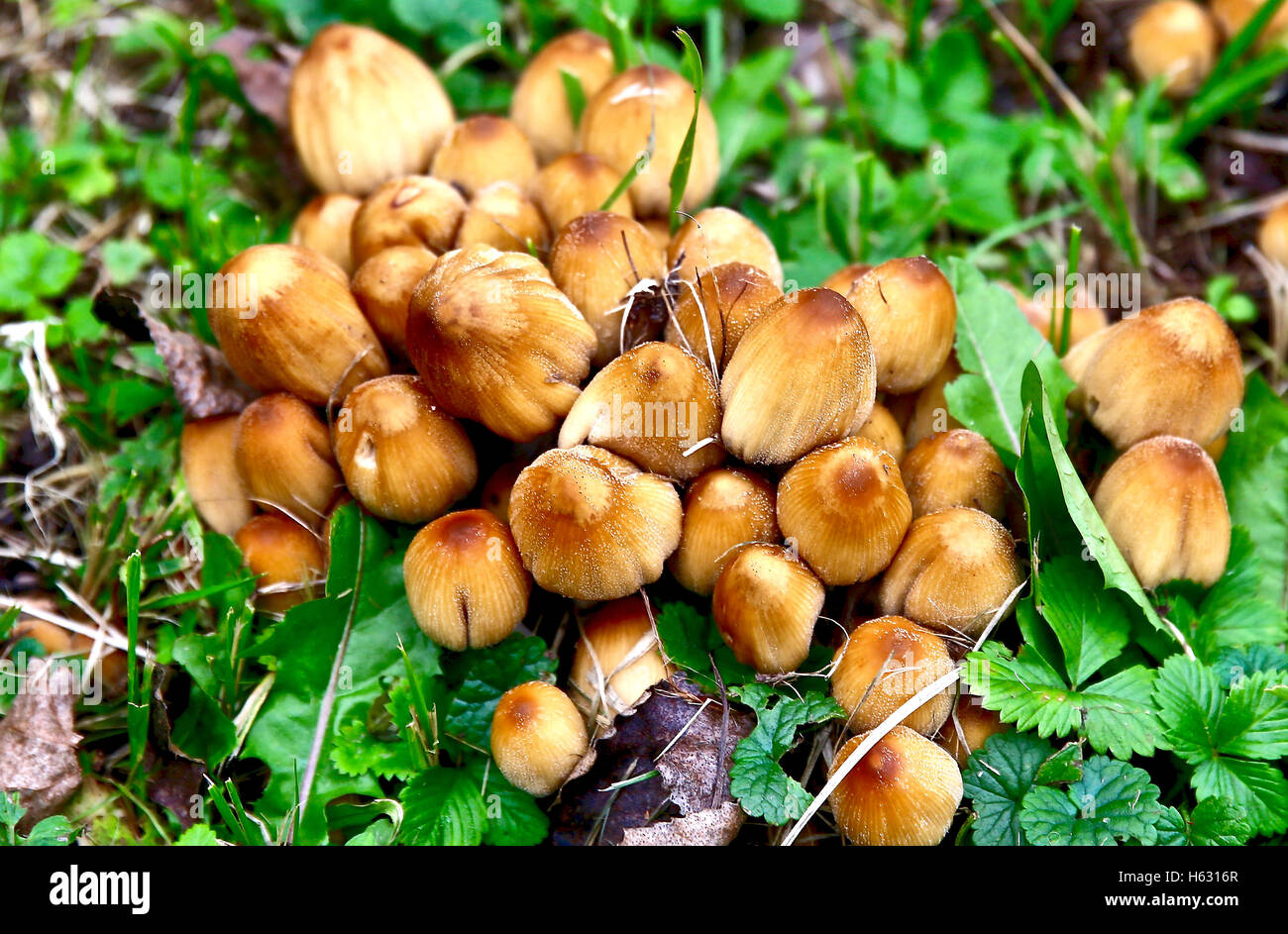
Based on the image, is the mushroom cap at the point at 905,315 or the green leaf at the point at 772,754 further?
the mushroom cap at the point at 905,315

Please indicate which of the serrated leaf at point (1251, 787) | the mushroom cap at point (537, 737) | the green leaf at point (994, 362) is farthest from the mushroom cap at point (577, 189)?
the serrated leaf at point (1251, 787)

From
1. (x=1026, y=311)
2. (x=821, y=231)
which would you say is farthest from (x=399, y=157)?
(x=1026, y=311)

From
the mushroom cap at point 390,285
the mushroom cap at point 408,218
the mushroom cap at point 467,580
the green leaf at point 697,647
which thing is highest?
the mushroom cap at point 408,218

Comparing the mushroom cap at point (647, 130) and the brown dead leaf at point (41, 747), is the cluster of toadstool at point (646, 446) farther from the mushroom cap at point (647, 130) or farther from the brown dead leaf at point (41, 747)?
the brown dead leaf at point (41, 747)

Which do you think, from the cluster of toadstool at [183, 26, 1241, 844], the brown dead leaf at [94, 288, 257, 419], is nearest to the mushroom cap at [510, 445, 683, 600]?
the cluster of toadstool at [183, 26, 1241, 844]

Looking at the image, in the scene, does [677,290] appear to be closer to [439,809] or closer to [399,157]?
[399,157]

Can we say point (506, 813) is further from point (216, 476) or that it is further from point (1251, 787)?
point (1251, 787)

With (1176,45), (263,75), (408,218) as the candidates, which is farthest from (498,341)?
(1176,45)
